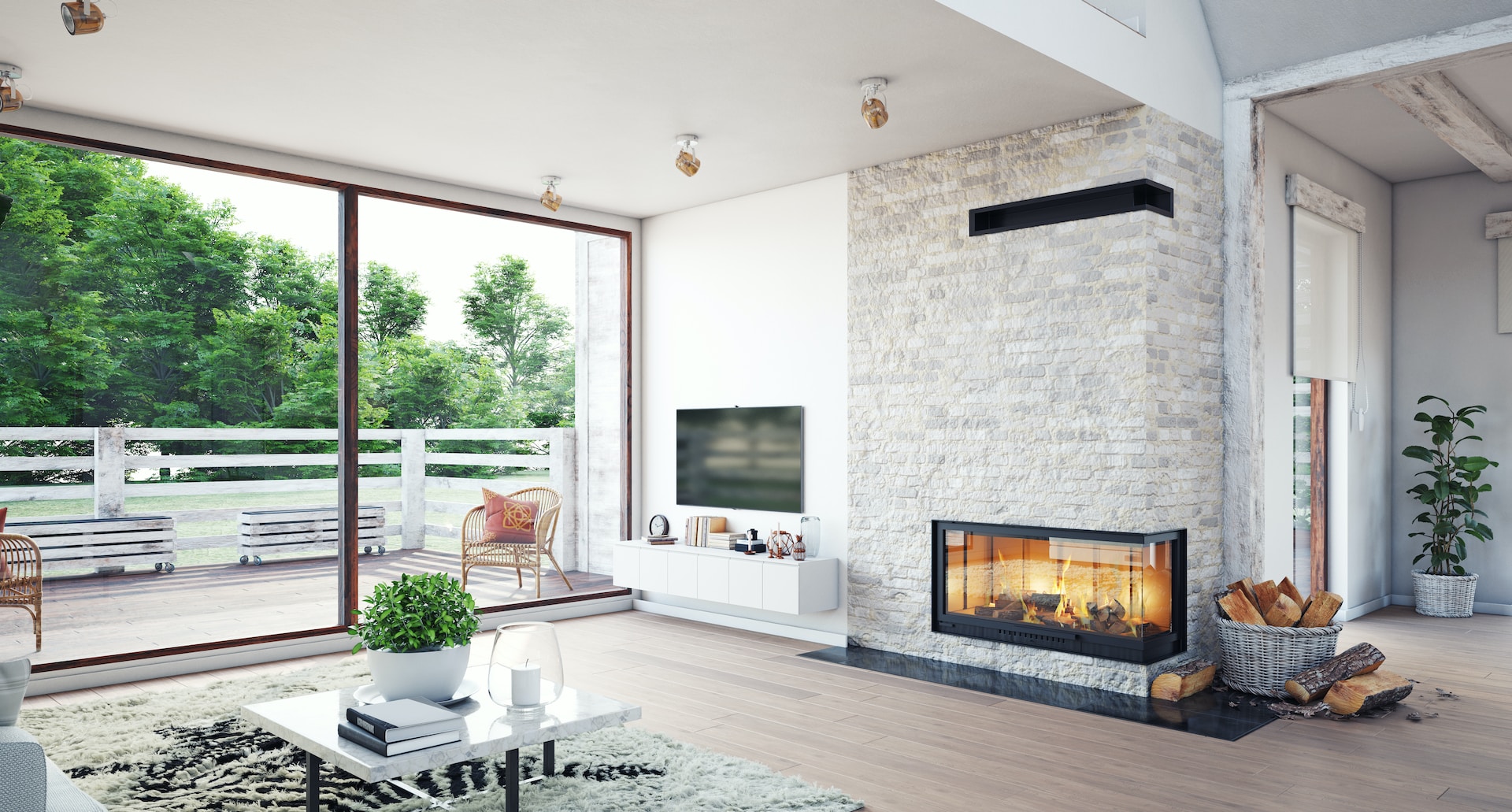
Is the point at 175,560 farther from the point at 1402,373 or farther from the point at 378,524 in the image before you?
the point at 1402,373

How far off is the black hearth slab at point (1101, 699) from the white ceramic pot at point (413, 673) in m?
2.61

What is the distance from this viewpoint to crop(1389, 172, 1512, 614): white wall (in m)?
6.80

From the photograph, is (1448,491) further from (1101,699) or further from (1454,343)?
(1101,699)

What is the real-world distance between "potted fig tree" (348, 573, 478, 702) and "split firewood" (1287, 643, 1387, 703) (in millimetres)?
3498

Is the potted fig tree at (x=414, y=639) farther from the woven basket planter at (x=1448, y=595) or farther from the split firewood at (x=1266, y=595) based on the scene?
the woven basket planter at (x=1448, y=595)

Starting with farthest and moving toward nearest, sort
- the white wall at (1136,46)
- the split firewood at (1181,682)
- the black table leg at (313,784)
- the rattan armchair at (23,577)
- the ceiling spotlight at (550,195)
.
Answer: the ceiling spotlight at (550,195)
the rattan armchair at (23,577)
the split firewood at (1181,682)
the white wall at (1136,46)
the black table leg at (313,784)

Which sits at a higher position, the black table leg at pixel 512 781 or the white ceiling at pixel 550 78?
the white ceiling at pixel 550 78

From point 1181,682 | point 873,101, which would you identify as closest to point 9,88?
point 873,101

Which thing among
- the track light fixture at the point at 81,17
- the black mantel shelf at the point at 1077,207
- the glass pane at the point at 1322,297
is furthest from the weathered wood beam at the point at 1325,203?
the track light fixture at the point at 81,17

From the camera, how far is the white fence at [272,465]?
4.86 m

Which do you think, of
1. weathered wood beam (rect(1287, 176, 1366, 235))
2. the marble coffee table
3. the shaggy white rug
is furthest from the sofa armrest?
weathered wood beam (rect(1287, 176, 1366, 235))

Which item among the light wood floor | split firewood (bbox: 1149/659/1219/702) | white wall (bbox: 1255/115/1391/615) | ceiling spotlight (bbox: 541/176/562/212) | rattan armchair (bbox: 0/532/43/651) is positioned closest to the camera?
the light wood floor

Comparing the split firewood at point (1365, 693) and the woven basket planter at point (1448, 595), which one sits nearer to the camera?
the split firewood at point (1365, 693)

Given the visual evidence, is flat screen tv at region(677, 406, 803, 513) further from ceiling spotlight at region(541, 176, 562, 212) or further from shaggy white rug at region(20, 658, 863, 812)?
shaggy white rug at region(20, 658, 863, 812)
